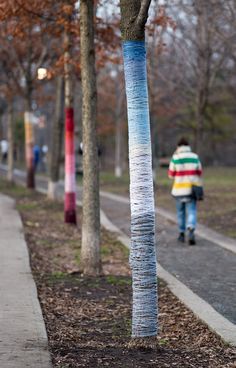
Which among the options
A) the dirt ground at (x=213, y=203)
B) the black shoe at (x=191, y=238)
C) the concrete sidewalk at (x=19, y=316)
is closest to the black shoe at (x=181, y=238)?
the black shoe at (x=191, y=238)

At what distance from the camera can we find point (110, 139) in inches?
2207

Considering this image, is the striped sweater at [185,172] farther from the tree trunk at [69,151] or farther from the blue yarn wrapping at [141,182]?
the blue yarn wrapping at [141,182]

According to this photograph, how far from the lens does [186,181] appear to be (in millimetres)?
13523

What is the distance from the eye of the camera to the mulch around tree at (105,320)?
6203mm

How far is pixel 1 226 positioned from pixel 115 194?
37.7ft

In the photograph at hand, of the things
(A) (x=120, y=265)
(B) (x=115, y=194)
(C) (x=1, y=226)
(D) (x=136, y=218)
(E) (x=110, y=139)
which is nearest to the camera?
(D) (x=136, y=218)

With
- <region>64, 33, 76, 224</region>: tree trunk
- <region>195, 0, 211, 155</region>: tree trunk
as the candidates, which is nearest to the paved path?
<region>64, 33, 76, 224</region>: tree trunk

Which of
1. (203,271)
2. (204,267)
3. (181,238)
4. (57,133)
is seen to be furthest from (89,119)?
(57,133)

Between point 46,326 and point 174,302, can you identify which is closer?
point 46,326

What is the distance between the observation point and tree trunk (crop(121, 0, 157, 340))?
646 centimetres

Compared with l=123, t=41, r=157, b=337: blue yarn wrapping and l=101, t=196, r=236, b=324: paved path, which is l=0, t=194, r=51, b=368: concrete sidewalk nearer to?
l=123, t=41, r=157, b=337: blue yarn wrapping

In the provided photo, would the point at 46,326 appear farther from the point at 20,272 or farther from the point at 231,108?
the point at 231,108

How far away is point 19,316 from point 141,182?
2.04 m

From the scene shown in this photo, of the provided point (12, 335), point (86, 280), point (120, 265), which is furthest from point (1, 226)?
point (12, 335)
